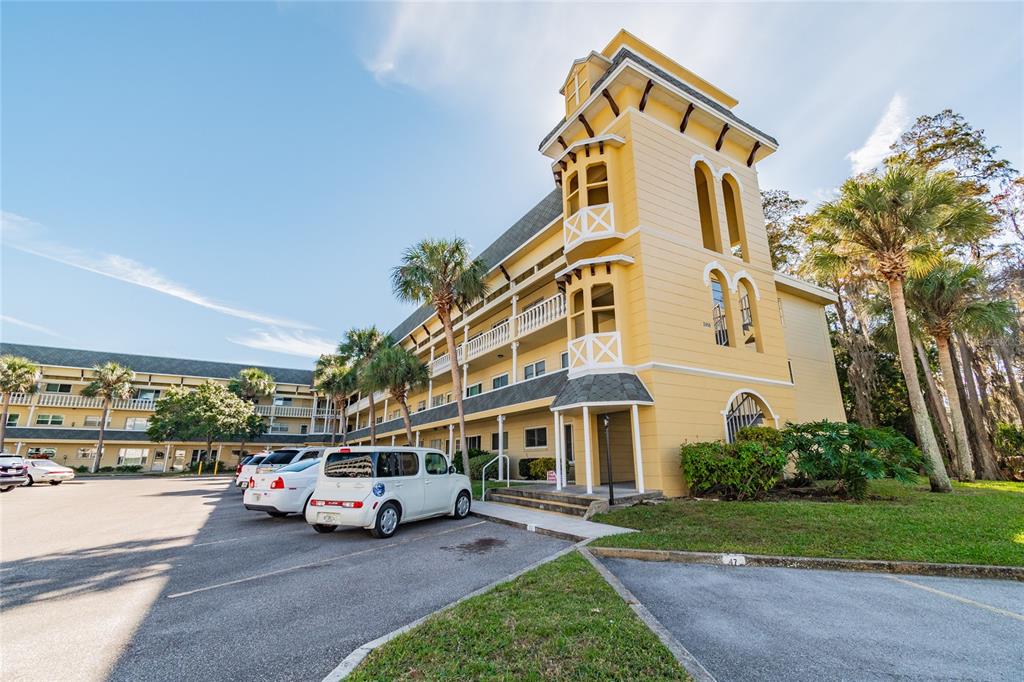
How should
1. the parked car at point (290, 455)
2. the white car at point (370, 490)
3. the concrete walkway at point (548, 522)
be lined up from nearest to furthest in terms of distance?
the concrete walkway at point (548, 522) < the white car at point (370, 490) < the parked car at point (290, 455)

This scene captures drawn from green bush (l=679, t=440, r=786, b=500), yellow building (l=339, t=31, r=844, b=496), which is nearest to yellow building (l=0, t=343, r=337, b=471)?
yellow building (l=339, t=31, r=844, b=496)

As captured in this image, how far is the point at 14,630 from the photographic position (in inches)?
163

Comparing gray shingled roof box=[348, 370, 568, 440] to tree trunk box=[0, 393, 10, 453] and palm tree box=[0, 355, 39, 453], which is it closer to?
palm tree box=[0, 355, 39, 453]

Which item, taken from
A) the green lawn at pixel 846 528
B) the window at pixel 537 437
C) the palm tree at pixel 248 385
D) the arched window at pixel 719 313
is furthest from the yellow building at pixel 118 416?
the green lawn at pixel 846 528

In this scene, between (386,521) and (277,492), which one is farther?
(277,492)

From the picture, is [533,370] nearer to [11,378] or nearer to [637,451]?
[637,451]

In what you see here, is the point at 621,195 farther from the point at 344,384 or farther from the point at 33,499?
the point at 344,384

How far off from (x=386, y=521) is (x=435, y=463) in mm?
1927

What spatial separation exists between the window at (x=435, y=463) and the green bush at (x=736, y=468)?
6.55 m

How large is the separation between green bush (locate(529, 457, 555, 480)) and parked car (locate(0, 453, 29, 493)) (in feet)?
81.7

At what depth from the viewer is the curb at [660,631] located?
3.03m

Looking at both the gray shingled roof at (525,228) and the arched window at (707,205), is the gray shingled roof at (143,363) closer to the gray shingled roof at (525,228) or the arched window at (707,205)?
the gray shingled roof at (525,228)

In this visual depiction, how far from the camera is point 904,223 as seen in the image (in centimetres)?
1315

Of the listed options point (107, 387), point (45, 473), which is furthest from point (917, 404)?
point (107, 387)
